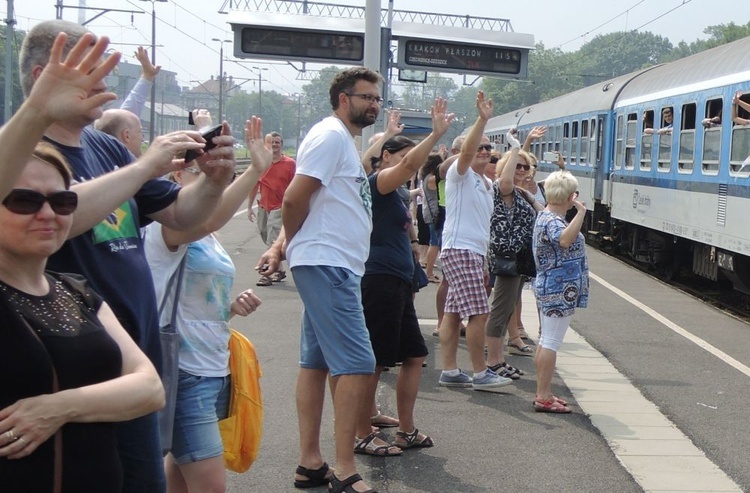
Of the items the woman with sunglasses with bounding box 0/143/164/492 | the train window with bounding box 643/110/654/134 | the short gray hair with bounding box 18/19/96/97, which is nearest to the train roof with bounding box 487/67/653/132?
the train window with bounding box 643/110/654/134

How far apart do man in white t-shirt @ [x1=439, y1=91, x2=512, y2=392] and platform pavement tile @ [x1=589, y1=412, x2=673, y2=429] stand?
2.72 feet

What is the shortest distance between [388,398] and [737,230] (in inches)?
259

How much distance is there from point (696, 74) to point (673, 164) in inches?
53.1

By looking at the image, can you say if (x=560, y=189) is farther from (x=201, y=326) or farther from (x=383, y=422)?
(x=201, y=326)

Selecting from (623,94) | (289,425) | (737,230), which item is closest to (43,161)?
(289,425)

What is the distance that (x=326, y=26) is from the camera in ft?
49.3

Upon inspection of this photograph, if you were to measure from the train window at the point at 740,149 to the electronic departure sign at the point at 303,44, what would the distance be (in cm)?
525

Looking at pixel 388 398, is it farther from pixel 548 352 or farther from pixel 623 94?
pixel 623 94

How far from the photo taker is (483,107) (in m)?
6.25

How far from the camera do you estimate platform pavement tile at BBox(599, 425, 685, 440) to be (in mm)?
6090

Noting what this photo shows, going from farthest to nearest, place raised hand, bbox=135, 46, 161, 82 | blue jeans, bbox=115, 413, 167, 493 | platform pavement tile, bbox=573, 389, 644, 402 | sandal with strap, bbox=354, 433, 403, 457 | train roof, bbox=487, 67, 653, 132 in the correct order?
train roof, bbox=487, 67, 653, 132, platform pavement tile, bbox=573, 389, 644, 402, sandal with strap, bbox=354, 433, 403, 457, raised hand, bbox=135, 46, 161, 82, blue jeans, bbox=115, 413, 167, 493

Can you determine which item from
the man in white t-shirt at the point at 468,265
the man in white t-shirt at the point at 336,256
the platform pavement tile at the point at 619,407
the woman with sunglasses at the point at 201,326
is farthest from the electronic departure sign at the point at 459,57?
the woman with sunglasses at the point at 201,326

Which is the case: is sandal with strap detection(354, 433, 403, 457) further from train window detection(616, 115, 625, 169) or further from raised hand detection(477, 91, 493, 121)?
train window detection(616, 115, 625, 169)

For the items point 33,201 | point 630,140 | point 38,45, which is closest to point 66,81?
point 33,201
